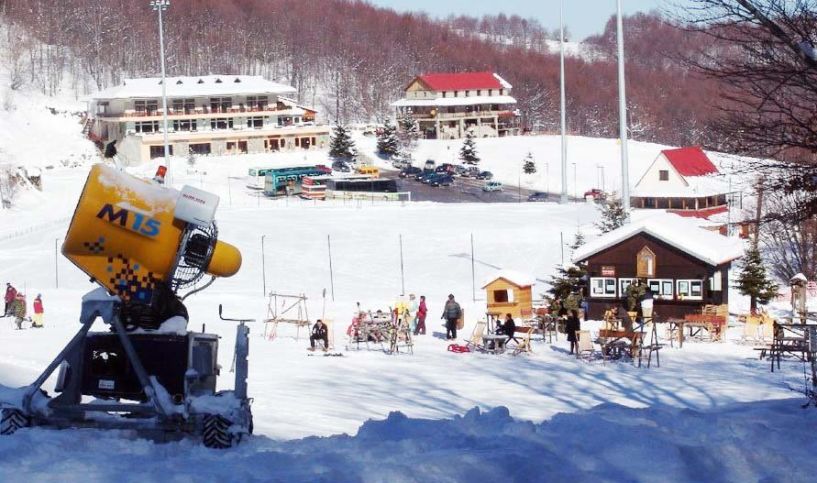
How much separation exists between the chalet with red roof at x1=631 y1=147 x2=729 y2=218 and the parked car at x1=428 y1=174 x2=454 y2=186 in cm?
1320

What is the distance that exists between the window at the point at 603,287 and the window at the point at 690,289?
1.56 m

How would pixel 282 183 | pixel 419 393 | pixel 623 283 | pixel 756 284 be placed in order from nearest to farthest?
pixel 419 393
pixel 623 283
pixel 756 284
pixel 282 183

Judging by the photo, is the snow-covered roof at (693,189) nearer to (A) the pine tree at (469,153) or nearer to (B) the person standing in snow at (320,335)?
(A) the pine tree at (469,153)

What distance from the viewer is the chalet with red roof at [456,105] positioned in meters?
99.9

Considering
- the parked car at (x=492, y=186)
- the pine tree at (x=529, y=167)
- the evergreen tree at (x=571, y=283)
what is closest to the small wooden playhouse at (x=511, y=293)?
the evergreen tree at (x=571, y=283)

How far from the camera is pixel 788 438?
8875mm

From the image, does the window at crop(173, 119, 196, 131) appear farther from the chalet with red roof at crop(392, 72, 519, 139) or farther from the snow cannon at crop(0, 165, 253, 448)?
the snow cannon at crop(0, 165, 253, 448)

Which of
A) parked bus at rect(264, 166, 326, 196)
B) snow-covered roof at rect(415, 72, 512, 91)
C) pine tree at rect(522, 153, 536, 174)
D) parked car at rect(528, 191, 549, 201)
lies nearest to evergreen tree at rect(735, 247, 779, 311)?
parked bus at rect(264, 166, 326, 196)

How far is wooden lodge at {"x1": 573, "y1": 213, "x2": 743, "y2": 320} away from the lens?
29922 mm

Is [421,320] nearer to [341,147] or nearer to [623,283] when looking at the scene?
[623,283]

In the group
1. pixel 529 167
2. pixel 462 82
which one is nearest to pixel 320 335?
pixel 529 167

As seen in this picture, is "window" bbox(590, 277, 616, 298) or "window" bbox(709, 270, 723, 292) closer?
"window" bbox(709, 270, 723, 292)

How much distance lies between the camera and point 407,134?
89.6m

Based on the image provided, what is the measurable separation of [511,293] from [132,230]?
19929 millimetres
